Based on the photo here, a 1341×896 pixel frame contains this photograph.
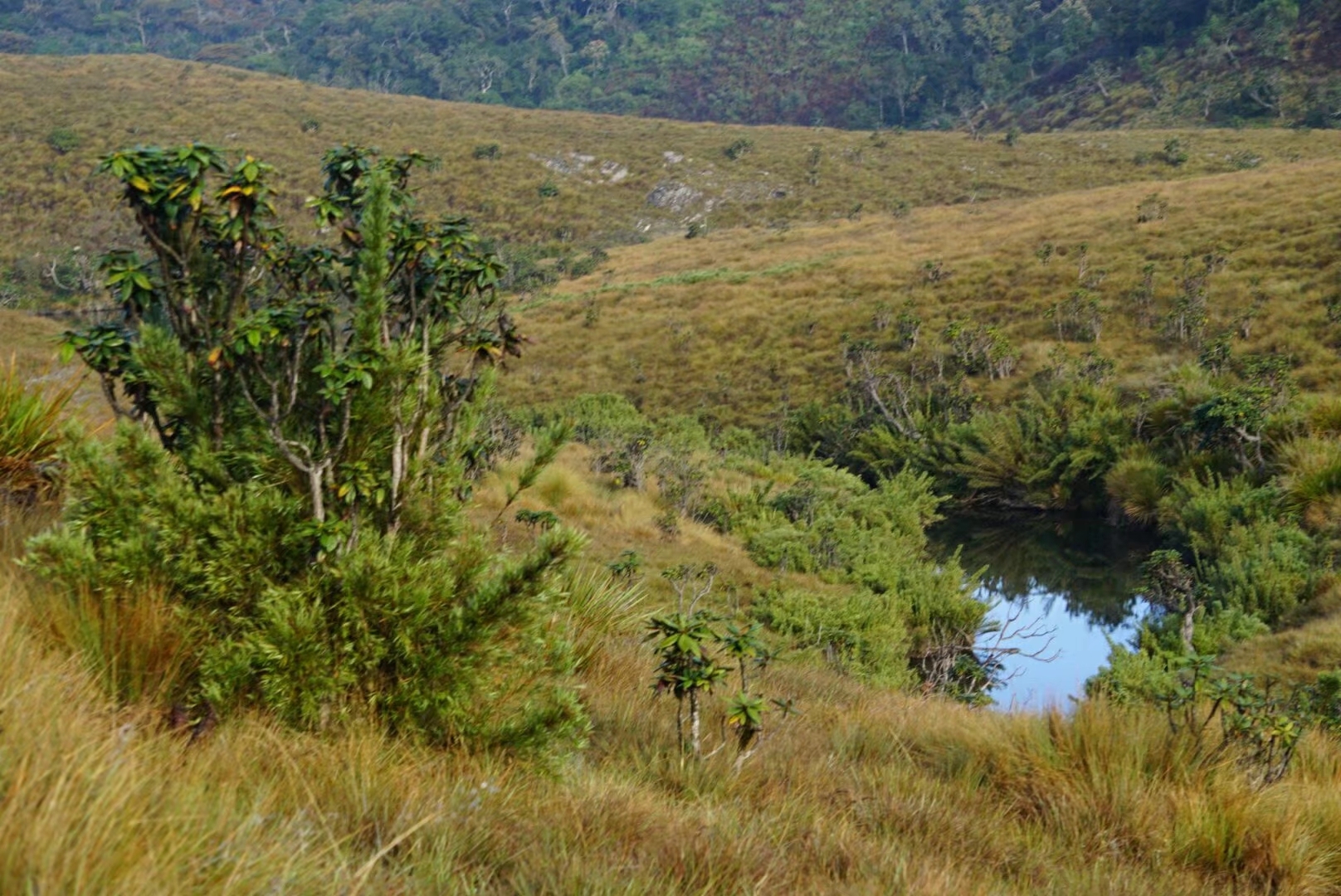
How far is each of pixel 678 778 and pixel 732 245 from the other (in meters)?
48.2

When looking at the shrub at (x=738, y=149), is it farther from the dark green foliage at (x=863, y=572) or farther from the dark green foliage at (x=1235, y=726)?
the dark green foliage at (x=1235, y=726)

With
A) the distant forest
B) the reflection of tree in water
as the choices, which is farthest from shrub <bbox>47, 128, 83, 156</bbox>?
the distant forest

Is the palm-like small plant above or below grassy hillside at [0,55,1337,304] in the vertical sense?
below

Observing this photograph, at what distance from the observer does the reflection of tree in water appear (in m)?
15.6

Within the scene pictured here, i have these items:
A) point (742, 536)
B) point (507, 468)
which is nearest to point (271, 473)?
point (507, 468)

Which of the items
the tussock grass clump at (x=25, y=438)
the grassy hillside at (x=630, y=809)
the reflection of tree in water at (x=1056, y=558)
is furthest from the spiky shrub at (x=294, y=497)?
the reflection of tree in water at (x=1056, y=558)

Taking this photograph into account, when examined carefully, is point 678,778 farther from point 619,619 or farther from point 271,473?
point 619,619

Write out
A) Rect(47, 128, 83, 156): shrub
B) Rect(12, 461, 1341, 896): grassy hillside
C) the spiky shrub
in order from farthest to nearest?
1. Rect(47, 128, 83, 156): shrub
2. the spiky shrub
3. Rect(12, 461, 1341, 896): grassy hillside

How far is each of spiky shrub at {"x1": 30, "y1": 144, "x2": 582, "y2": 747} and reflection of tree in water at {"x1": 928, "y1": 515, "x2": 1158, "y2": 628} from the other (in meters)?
13.6

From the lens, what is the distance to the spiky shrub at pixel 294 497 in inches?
113

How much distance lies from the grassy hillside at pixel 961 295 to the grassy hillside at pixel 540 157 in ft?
45.0

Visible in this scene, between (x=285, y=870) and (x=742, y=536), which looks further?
(x=742, y=536)

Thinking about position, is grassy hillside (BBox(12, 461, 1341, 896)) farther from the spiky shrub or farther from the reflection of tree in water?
the reflection of tree in water

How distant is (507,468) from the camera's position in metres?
14.4
